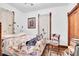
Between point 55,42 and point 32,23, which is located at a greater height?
point 32,23

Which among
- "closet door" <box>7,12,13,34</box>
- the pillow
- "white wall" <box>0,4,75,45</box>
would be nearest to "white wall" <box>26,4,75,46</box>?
"white wall" <box>0,4,75,45</box>

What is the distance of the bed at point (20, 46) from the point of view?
191cm

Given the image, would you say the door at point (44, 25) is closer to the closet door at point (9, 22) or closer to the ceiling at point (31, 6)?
the ceiling at point (31, 6)

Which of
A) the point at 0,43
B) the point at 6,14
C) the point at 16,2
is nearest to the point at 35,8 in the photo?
the point at 16,2

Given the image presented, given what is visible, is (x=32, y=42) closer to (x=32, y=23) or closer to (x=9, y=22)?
(x=32, y=23)

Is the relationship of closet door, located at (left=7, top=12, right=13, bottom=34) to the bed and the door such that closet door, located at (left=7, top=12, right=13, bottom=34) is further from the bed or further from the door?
the door

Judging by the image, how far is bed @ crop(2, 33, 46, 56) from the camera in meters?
1.91

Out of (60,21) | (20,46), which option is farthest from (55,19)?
(20,46)

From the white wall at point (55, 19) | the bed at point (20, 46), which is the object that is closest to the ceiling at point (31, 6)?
the white wall at point (55, 19)

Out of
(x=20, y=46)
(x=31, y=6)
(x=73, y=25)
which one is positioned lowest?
(x=20, y=46)

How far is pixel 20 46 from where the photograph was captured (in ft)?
6.34

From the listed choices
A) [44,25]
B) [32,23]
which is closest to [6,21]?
[32,23]

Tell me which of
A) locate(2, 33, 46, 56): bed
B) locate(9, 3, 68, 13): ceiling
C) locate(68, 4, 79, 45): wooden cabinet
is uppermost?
locate(9, 3, 68, 13): ceiling

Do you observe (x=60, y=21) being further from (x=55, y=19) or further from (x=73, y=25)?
(x=73, y=25)
